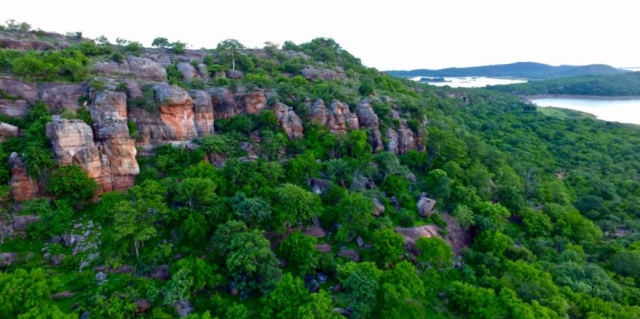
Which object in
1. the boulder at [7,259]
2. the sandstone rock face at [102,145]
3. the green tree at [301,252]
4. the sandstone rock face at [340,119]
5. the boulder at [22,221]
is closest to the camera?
the boulder at [7,259]

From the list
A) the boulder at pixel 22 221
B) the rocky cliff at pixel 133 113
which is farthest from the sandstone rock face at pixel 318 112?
the boulder at pixel 22 221

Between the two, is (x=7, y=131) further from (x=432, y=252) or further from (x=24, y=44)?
(x=432, y=252)

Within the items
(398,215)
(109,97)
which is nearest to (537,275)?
(398,215)

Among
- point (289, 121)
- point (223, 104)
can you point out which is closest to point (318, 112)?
point (289, 121)

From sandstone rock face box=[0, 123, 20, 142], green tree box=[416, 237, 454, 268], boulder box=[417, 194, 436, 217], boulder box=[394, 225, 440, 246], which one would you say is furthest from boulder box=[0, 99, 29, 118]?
boulder box=[417, 194, 436, 217]

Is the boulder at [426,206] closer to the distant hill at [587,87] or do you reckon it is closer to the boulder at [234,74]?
the boulder at [234,74]

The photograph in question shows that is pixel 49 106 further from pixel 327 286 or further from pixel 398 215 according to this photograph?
pixel 398 215

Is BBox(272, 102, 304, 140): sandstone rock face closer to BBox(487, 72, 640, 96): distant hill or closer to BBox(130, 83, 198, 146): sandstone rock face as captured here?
BBox(130, 83, 198, 146): sandstone rock face
